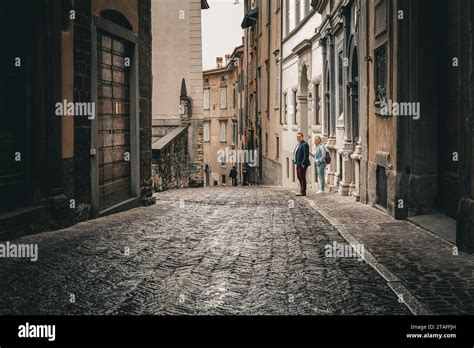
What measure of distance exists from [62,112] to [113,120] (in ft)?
10.3

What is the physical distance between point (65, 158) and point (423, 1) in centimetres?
614

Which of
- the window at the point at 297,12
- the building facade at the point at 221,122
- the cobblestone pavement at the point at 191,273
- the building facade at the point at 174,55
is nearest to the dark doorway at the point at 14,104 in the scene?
the cobblestone pavement at the point at 191,273

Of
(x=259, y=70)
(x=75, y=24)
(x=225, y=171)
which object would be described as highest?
(x=259, y=70)

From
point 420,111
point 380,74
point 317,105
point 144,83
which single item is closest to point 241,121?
A: point 317,105

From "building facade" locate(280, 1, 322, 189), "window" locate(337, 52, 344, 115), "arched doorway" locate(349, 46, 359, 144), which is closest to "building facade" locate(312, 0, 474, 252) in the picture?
"arched doorway" locate(349, 46, 359, 144)

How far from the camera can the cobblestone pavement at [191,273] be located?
242 inches

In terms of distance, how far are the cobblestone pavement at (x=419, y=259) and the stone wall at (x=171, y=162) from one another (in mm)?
9320

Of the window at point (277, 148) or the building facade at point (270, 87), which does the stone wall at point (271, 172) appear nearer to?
the building facade at point (270, 87)

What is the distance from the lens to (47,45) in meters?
10.7

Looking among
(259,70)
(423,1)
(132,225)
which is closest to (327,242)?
(132,225)

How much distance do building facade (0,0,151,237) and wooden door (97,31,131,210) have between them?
20mm
